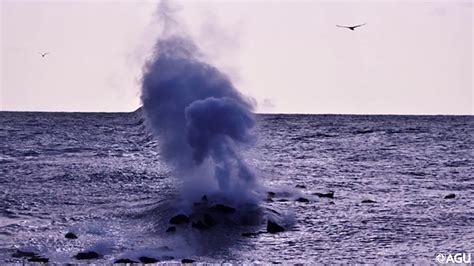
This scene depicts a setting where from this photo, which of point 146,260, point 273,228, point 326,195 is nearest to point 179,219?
point 273,228

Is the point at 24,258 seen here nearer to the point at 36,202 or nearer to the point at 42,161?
the point at 36,202

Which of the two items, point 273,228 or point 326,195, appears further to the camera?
point 326,195

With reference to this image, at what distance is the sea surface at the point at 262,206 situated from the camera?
22453mm

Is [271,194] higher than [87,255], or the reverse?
[271,194]

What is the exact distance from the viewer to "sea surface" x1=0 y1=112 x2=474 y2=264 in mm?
22453

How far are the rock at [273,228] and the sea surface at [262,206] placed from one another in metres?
0.29

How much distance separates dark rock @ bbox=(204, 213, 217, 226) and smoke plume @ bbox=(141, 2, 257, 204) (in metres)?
2.66

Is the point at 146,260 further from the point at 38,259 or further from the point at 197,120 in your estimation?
the point at 197,120

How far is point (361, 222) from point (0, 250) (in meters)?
12.0

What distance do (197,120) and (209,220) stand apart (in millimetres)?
6448

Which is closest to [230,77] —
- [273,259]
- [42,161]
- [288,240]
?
[288,240]

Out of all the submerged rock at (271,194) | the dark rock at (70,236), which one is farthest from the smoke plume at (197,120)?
the dark rock at (70,236)

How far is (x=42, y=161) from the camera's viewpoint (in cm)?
4916

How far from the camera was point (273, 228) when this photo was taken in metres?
25.6
